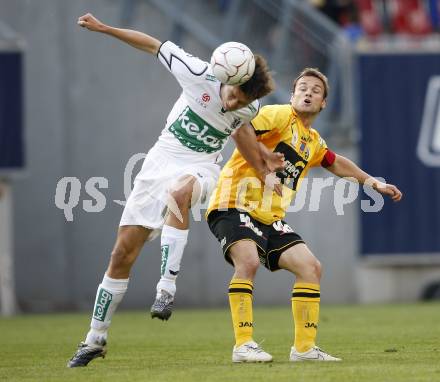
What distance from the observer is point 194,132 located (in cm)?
806

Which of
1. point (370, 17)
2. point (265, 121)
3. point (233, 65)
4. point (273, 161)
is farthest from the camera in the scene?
point (370, 17)

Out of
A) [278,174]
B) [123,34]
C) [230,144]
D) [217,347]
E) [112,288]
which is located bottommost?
[217,347]

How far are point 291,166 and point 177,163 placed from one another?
2.85 ft

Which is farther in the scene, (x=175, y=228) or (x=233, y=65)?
(x=175, y=228)

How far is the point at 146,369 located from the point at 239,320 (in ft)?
2.34

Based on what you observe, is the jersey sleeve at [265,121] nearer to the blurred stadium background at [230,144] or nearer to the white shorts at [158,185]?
the white shorts at [158,185]

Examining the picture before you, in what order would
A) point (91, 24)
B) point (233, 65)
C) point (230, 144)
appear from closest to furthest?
point (233, 65)
point (91, 24)
point (230, 144)

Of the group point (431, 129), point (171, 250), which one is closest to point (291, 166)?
point (171, 250)

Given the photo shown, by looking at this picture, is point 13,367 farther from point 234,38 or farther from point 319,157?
point 234,38

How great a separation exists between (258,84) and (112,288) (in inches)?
67.4

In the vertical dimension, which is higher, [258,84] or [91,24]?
[91,24]

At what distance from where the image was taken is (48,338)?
445 inches

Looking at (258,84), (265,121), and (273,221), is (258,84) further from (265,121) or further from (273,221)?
(273,221)

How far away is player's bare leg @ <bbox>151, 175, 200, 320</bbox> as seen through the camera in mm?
7789
